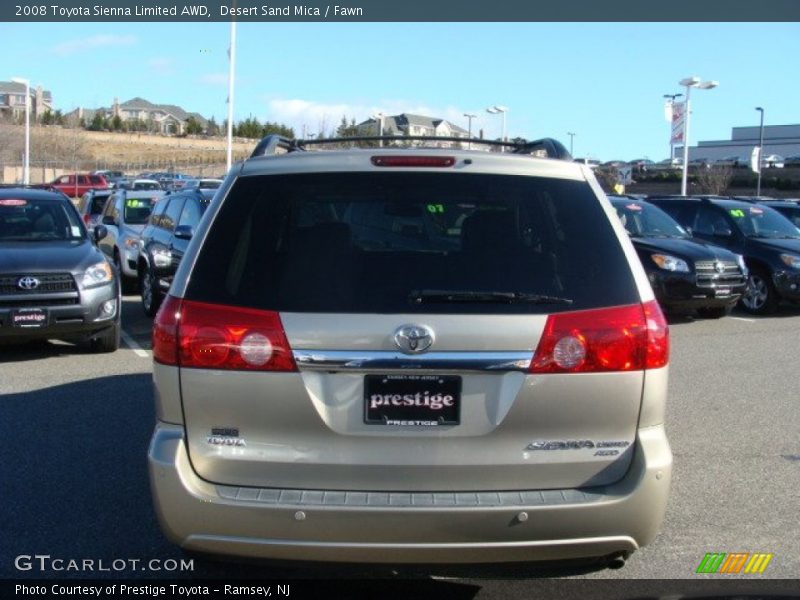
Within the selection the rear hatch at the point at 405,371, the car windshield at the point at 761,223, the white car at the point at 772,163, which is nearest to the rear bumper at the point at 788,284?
the car windshield at the point at 761,223

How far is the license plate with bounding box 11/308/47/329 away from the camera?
9.48 m

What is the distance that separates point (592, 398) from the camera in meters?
3.46

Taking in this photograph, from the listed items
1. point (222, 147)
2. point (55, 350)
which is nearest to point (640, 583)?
point (55, 350)

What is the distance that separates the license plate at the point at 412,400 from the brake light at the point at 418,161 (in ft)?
2.96

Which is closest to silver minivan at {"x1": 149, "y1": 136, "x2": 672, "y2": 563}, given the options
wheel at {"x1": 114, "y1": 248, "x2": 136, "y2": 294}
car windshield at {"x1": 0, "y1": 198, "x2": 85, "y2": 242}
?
car windshield at {"x1": 0, "y1": 198, "x2": 85, "y2": 242}

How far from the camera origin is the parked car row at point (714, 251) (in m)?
13.2

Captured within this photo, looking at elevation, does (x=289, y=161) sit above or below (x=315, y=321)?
above

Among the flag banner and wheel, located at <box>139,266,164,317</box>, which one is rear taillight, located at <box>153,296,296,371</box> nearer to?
wheel, located at <box>139,266,164,317</box>

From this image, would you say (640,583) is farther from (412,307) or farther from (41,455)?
(41,455)

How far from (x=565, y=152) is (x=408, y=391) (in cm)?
154

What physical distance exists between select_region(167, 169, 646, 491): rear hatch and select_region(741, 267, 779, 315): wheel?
39.7 ft

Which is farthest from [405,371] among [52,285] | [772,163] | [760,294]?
[772,163]

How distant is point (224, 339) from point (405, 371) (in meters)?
0.70

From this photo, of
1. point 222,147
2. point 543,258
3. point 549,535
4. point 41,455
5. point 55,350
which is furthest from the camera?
point 222,147
